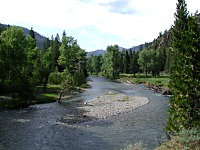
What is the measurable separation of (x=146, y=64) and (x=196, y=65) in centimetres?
13962

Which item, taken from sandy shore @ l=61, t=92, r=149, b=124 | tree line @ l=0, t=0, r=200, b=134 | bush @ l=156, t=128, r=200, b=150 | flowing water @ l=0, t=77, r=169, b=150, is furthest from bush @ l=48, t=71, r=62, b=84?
bush @ l=156, t=128, r=200, b=150

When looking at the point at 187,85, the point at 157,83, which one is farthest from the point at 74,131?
the point at 157,83

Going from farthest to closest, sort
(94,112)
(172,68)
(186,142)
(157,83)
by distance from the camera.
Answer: (157,83) < (94,112) < (172,68) < (186,142)

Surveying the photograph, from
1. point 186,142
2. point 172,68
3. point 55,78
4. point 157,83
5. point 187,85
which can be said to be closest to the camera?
point 186,142

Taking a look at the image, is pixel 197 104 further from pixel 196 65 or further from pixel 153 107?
pixel 153 107

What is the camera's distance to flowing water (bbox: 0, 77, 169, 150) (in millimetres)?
29589

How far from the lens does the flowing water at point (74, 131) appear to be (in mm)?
29589

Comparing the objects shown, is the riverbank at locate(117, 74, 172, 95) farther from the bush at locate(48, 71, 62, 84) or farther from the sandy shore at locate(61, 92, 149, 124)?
the bush at locate(48, 71, 62, 84)

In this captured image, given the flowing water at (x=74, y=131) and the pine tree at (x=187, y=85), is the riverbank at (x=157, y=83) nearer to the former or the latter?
the flowing water at (x=74, y=131)

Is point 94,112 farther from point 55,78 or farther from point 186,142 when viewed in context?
point 55,78

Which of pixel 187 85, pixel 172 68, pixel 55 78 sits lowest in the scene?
pixel 55 78

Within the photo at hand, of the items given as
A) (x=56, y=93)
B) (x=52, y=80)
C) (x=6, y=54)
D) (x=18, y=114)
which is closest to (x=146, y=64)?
(x=52, y=80)

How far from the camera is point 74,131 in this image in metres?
35.9

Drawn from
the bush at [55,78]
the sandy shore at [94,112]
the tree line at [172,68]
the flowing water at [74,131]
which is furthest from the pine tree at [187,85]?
the bush at [55,78]
